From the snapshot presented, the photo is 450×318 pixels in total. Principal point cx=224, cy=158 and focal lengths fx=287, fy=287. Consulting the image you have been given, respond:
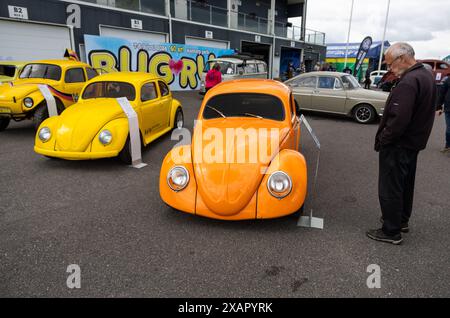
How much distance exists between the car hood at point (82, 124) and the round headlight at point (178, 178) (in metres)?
2.35

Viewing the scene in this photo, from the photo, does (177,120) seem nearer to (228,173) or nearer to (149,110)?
(149,110)

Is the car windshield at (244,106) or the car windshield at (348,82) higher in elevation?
the car windshield at (348,82)

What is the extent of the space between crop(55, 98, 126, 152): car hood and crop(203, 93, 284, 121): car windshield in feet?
6.56

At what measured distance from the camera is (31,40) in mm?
13422

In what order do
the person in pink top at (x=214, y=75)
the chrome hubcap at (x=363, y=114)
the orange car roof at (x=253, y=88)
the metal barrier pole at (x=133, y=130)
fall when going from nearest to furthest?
1. the orange car roof at (x=253, y=88)
2. the metal barrier pole at (x=133, y=130)
3. the chrome hubcap at (x=363, y=114)
4. the person in pink top at (x=214, y=75)

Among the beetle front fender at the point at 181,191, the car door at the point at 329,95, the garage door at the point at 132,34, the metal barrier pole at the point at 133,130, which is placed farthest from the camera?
the garage door at the point at 132,34

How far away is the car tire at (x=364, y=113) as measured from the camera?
9.90 m

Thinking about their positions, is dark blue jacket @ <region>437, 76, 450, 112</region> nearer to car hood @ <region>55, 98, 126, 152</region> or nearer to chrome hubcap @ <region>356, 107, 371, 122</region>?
chrome hubcap @ <region>356, 107, 371, 122</region>

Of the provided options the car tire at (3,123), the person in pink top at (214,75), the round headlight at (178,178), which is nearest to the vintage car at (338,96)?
the person in pink top at (214,75)

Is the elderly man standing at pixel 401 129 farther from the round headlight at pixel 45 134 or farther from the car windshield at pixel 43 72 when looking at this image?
the car windshield at pixel 43 72

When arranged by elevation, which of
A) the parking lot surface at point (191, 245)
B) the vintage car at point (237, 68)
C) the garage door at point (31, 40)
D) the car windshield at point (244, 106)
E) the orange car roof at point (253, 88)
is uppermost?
the garage door at point (31, 40)

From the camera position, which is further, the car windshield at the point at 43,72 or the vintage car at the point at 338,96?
the vintage car at the point at 338,96

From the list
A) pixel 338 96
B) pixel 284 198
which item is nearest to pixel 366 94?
pixel 338 96

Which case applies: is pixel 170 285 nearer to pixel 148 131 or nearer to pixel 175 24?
pixel 148 131
